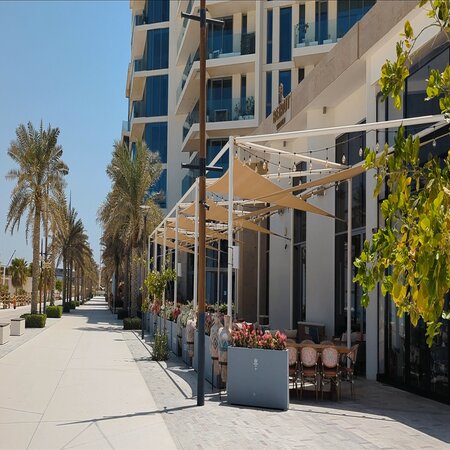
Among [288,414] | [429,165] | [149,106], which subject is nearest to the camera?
[429,165]

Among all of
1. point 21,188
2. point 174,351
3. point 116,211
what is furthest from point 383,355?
point 116,211

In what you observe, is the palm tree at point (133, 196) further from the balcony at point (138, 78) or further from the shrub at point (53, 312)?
the balcony at point (138, 78)

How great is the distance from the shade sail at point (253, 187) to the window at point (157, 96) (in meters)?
37.2

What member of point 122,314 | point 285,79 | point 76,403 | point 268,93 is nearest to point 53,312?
point 122,314

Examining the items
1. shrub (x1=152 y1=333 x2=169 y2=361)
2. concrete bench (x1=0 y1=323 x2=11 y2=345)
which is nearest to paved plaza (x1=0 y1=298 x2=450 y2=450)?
shrub (x1=152 y1=333 x2=169 y2=361)

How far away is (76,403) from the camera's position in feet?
36.7

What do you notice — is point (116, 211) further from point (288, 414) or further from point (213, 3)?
point (288, 414)

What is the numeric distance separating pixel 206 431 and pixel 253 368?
208 centimetres

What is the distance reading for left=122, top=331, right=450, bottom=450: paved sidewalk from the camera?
8547mm

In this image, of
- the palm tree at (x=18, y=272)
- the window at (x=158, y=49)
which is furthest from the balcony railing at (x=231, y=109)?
the palm tree at (x=18, y=272)

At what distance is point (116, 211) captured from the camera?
3747cm

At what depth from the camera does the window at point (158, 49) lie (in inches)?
2078

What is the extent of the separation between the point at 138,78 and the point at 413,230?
174 ft

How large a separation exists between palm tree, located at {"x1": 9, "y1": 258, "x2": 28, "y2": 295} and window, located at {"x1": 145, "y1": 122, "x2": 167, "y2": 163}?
41.0m
